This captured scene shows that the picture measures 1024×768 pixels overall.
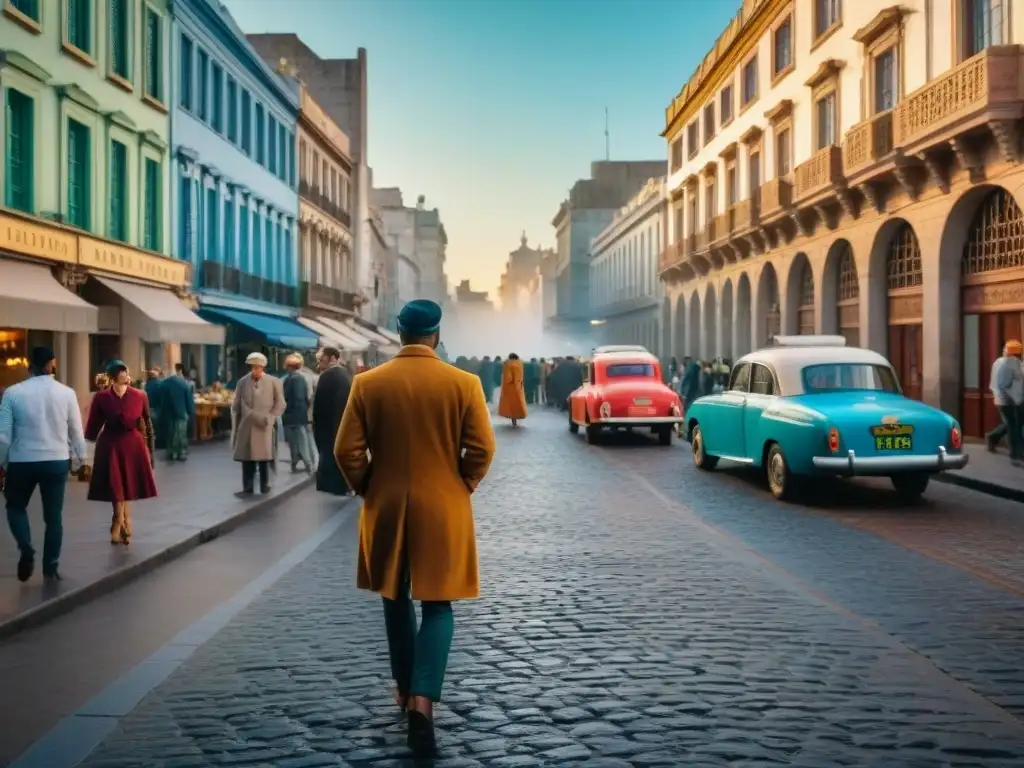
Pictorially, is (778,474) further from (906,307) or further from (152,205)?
(152,205)

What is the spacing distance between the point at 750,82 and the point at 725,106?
12.4 feet

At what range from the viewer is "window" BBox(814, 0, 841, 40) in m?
30.5

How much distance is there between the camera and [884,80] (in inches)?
1072

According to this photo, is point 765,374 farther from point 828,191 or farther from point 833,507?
Answer: point 828,191

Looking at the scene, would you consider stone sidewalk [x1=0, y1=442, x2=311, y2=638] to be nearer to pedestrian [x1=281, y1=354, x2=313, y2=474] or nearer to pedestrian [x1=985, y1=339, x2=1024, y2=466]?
pedestrian [x1=281, y1=354, x2=313, y2=474]

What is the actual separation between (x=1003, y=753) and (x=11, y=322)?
620 inches

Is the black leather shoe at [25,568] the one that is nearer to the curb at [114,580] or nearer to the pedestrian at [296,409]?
the curb at [114,580]

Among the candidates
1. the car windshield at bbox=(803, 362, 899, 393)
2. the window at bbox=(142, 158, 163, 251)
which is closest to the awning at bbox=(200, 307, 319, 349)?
the window at bbox=(142, 158, 163, 251)

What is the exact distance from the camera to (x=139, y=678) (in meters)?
6.08

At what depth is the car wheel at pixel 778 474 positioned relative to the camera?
46.0 feet

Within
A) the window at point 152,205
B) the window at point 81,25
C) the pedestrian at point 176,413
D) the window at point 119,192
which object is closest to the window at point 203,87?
the window at point 152,205

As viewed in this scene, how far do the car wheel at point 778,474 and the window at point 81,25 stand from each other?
50.5ft

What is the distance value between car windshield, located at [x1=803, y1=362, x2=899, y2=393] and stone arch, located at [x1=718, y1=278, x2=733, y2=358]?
95.4ft

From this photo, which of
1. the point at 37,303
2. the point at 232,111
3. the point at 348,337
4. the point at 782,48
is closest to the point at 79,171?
the point at 37,303
